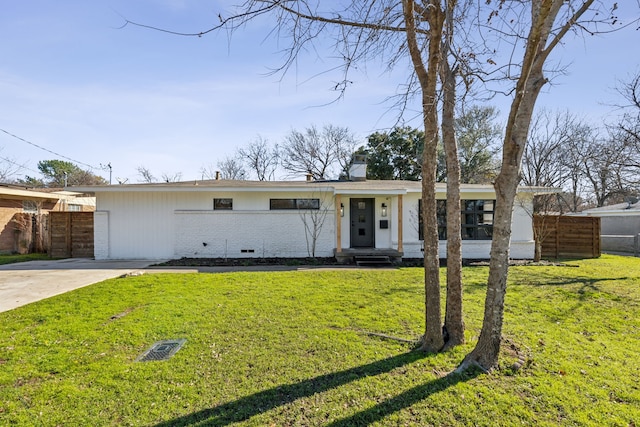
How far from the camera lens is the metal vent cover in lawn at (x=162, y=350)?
11.6 feet

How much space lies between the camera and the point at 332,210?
38.0 ft

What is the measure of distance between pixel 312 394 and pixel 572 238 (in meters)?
14.0

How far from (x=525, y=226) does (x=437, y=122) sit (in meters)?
10.4

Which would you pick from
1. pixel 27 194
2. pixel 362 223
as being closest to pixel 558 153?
Answer: pixel 362 223

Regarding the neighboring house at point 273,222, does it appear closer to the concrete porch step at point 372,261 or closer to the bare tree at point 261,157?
the concrete porch step at point 372,261

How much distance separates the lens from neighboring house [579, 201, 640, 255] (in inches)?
597

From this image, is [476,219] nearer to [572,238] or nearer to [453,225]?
[572,238]

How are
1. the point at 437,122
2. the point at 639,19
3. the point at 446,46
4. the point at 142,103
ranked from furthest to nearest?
the point at 142,103, the point at 437,122, the point at 639,19, the point at 446,46

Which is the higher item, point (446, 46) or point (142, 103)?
point (142, 103)

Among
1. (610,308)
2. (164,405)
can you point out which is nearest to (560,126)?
(610,308)

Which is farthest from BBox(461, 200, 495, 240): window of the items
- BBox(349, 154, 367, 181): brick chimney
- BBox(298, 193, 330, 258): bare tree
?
BBox(298, 193, 330, 258): bare tree

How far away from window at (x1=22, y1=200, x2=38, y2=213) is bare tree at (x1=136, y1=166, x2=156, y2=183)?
760 inches

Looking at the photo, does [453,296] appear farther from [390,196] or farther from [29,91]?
[29,91]

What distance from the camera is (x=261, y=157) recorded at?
3150 centimetres
